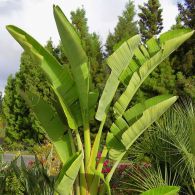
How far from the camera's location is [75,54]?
5598 mm

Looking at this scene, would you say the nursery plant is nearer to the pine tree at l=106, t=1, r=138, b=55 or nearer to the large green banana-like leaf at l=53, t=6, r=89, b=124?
the large green banana-like leaf at l=53, t=6, r=89, b=124

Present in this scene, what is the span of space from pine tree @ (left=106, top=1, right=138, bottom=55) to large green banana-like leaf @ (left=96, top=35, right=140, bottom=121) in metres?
19.1

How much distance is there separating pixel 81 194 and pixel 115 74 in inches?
70.3

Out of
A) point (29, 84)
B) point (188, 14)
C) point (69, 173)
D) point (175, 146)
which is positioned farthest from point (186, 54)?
point (69, 173)

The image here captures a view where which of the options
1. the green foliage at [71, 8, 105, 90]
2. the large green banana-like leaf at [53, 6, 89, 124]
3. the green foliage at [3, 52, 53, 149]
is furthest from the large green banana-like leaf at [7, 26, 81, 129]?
the green foliage at [3, 52, 53, 149]

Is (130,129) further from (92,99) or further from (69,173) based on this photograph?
(69,173)

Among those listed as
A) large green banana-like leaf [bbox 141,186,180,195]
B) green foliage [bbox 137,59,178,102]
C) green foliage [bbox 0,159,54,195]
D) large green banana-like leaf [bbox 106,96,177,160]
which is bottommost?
large green banana-like leaf [bbox 141,186,180,195]

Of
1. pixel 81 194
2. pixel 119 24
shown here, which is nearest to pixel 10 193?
pixel 81 194

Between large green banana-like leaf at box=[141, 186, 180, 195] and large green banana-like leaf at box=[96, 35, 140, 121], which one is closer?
large green banana-like leaf at box=[141, 186, 180, 195]

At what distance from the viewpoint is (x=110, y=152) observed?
6.04 metres

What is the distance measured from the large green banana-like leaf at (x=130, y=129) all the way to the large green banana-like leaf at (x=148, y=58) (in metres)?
0.22

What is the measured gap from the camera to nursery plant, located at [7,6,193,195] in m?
5.66

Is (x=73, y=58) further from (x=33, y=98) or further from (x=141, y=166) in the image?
(x=141, y=166)

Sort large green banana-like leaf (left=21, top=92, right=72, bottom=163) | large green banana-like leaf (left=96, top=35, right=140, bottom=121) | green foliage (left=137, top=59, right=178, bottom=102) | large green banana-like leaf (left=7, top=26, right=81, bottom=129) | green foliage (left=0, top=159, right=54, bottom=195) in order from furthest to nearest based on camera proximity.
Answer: green foliage (left=137, top=59, right=178, bottom=102), green foliage (left=0, top=159, right=54, bottom=195), large green banana-like leaf (left=21, top=92, right=72, bottom=163), large green banana-like leaf (left=96, top=35, right=140, bottom=121), large green banana-like leaf (left=7, top=26, right=81, bottom=129)
